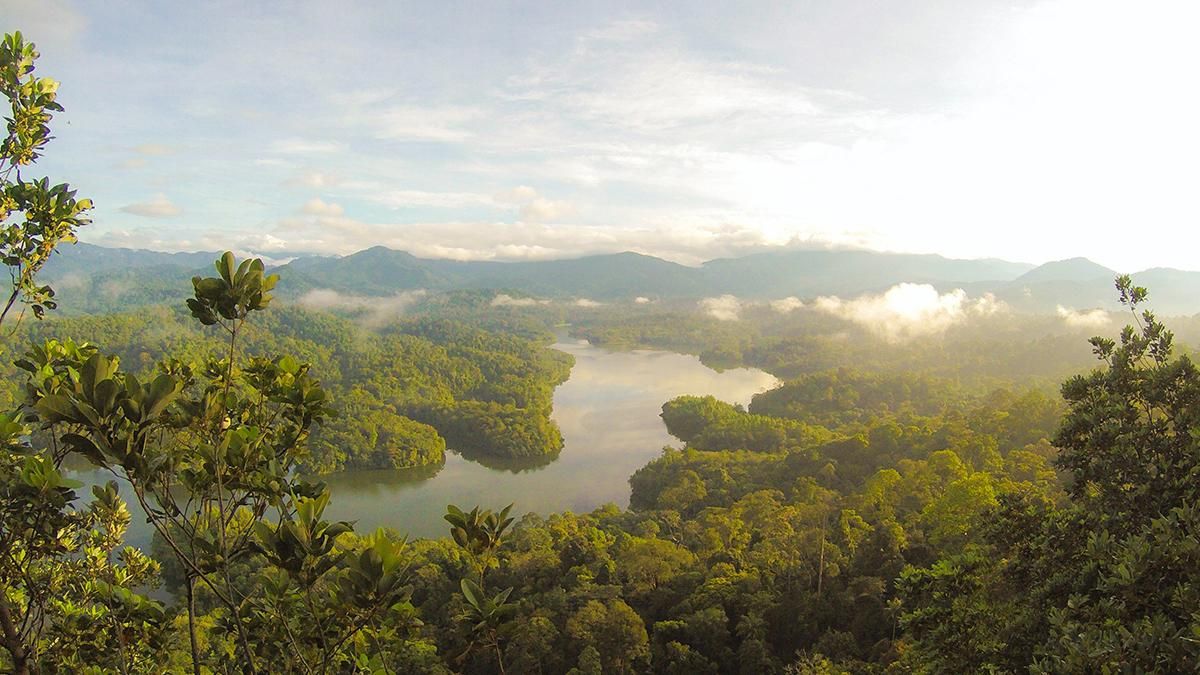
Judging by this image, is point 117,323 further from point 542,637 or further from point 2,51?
point 2,51

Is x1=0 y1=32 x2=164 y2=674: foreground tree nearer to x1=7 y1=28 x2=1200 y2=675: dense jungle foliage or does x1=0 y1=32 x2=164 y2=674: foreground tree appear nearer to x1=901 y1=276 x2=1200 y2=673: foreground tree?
x1=7 y1=28 x2=1200 y2=675: dense jungle foliage

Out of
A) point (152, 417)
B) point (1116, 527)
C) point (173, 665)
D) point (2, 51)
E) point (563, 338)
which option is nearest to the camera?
point (152, 417)

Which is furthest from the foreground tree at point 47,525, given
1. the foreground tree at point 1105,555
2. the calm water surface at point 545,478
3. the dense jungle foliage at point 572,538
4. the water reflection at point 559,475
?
the calm water surface at point 545,478

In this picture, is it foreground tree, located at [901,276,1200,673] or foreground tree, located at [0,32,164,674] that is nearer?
foreground tree, located at [0,32,164,674]

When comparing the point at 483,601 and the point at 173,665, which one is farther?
the point at 173,665

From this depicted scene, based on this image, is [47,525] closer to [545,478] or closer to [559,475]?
[545,478]

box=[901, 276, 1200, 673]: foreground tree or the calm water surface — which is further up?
box=[901, 276, 1200, 673]: foreground tree

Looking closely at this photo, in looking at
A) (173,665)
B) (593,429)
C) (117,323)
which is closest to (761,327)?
(593,429)

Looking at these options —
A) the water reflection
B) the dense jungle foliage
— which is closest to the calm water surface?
the water reflection
